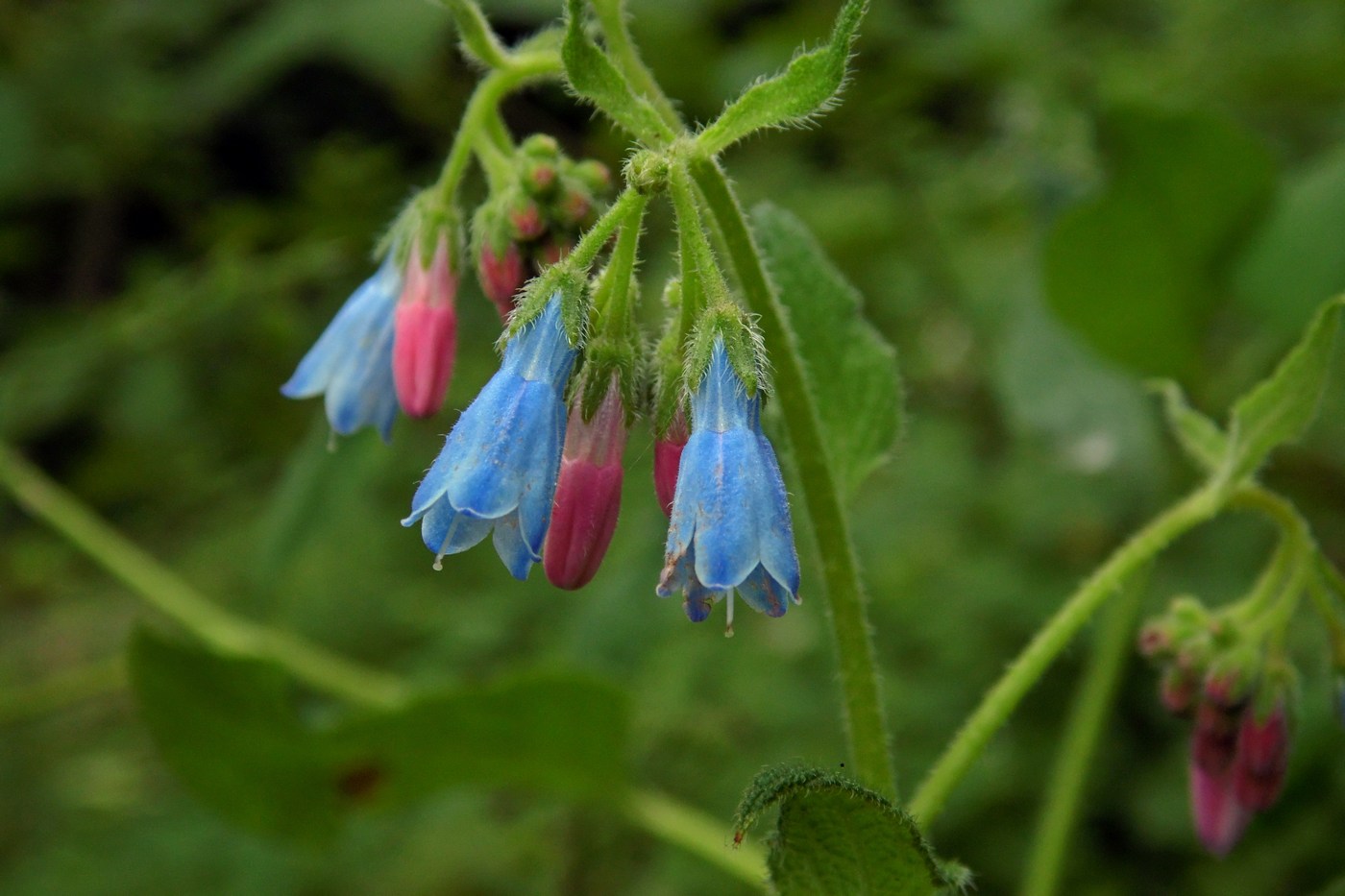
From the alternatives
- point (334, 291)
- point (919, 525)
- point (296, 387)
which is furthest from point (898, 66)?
point (296, 387)

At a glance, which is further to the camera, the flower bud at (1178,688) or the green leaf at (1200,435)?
the flower bud at (1178,688)

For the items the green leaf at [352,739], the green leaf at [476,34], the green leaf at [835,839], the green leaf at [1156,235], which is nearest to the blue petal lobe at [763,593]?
the green leaf at [835,839]

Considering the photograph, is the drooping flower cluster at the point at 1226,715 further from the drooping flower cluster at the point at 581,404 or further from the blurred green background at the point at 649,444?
the drooping flower cluster at the point at 581,404

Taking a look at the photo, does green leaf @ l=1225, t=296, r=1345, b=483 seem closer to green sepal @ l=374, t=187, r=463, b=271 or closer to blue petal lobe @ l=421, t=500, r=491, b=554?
blue petal lobe @ l=421, t=500, r=491, b=554

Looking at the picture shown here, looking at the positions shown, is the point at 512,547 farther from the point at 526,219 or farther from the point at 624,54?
the point at 624,54

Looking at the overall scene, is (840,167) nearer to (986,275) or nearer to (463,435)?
(986,275)


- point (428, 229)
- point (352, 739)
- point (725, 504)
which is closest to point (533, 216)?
point (428, 229)

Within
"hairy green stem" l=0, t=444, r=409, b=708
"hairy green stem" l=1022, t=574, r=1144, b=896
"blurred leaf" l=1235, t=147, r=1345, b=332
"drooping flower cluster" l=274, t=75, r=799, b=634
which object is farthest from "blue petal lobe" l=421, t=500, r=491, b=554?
"blurred leaf" l=1235, t=147, r=1345, b=332
